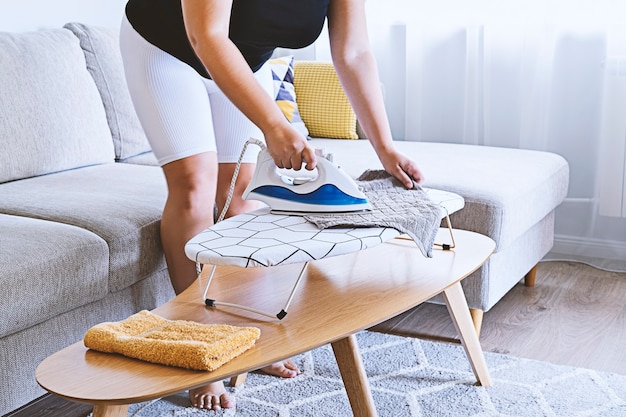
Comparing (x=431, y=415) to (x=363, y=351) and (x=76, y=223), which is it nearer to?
(x=363, y=351)

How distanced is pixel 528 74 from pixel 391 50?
0.55 meters

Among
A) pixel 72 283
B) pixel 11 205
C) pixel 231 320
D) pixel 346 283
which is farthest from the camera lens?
pixel 11 205

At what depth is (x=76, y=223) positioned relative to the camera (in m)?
1.80

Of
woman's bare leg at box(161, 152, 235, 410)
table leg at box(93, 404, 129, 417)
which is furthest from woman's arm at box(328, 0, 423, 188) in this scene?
table leg at box(93, 404, 129, 417)

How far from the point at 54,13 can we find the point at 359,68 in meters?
1.38

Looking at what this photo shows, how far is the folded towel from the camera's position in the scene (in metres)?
1.47

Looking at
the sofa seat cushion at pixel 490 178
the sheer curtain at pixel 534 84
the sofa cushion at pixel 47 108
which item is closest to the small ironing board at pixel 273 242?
the sofa seat cushion at pixel 490 178

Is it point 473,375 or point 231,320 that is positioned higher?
point 231,320

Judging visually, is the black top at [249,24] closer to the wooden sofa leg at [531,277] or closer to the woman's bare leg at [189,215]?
the woman's bare leg at [189,215]

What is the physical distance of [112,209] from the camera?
1.87 m

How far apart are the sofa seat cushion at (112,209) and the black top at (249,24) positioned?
1.26ft

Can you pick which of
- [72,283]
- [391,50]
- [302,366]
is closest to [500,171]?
[302,366]

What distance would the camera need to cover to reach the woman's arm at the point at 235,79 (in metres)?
1.41

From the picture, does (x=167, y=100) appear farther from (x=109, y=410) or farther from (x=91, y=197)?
(x=109, y=410)
